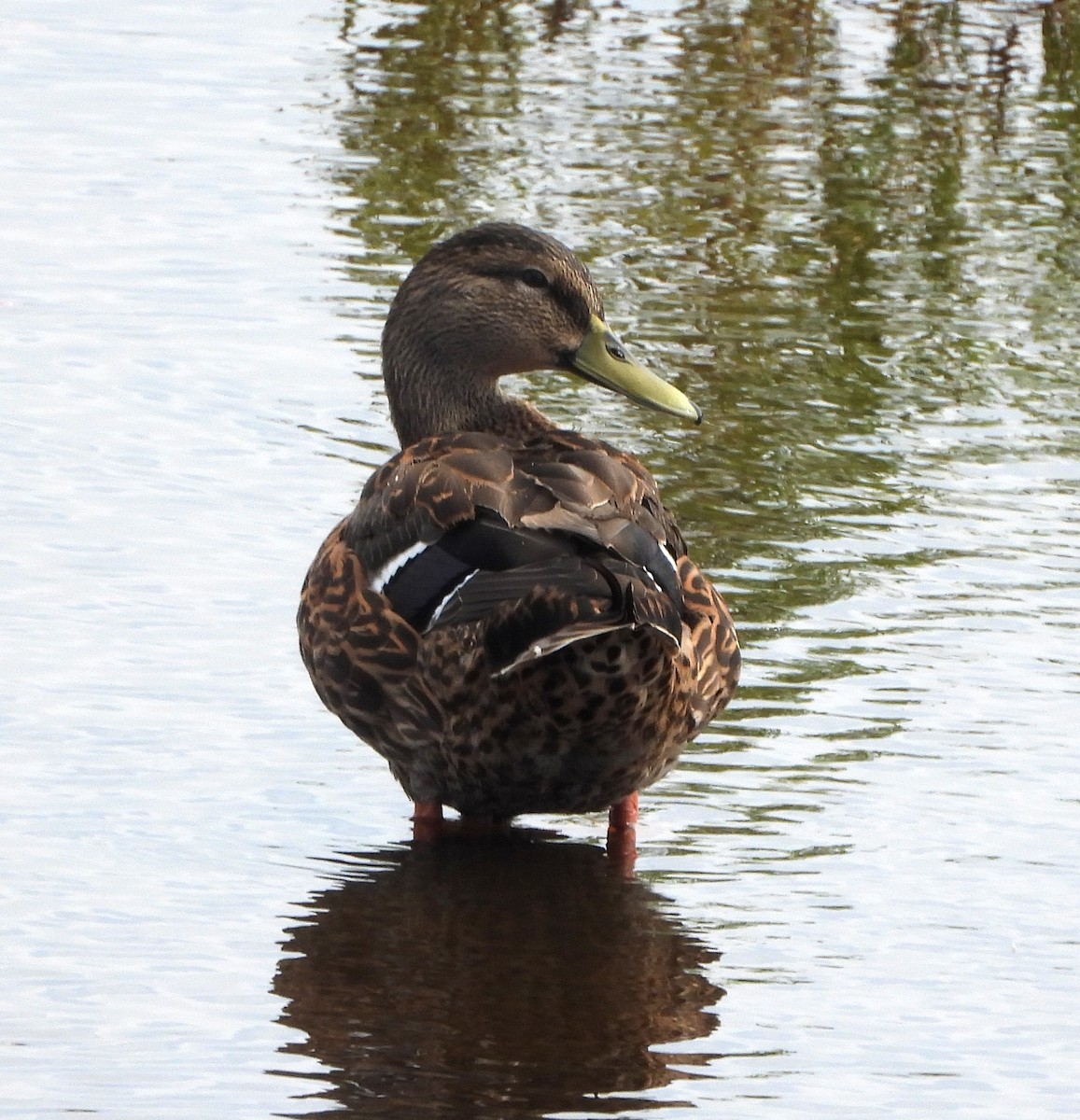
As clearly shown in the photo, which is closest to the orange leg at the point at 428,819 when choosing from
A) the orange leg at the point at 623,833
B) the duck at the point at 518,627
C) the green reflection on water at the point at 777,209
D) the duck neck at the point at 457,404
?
the duck at the point at 518,627

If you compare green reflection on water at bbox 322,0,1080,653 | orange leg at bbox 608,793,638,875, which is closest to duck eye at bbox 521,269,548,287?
green reflection on water at bbox 322,0,1080,653

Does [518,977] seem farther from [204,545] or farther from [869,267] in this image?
[869,267]

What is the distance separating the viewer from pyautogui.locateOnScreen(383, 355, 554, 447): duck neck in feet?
20.7

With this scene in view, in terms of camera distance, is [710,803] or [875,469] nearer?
[710,803]

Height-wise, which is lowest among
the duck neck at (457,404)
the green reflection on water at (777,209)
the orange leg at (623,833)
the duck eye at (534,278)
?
the green reflection on water at (777,209)

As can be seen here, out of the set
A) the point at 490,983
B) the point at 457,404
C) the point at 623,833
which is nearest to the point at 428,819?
the point at 623,833

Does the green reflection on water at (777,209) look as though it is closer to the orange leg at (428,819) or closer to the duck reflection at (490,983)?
the orange leg at (428,819)

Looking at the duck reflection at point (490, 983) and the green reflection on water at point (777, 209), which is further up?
the duck reflection at point (490, 983)

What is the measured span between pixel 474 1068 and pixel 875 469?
13.4ft

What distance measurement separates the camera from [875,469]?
26.2ft

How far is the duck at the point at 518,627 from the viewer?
475cm

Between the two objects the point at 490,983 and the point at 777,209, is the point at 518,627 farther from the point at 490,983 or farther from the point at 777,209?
the point at 777,209

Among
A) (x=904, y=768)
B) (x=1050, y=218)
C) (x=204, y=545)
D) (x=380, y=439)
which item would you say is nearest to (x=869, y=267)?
(x=1050, y=218)

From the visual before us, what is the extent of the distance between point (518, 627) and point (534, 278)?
1742mm
